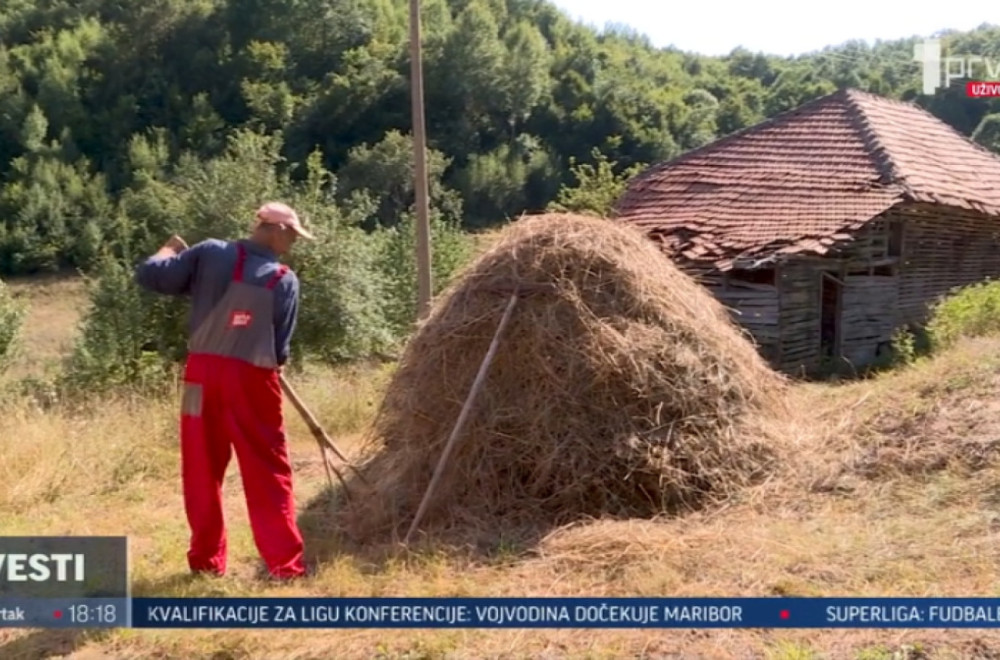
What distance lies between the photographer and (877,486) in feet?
19.3

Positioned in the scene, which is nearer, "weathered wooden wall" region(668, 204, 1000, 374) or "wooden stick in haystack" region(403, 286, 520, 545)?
"wooden stick in haystack" region(403, 286, 520, 545)

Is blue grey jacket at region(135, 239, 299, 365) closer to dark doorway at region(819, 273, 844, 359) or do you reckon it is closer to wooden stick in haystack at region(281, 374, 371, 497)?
wooden stick in haystack at region(281, 374, 371, 497)

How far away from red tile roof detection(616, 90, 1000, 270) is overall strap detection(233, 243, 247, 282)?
9.72 meters

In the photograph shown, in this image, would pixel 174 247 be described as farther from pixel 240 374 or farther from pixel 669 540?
pixel 669 540

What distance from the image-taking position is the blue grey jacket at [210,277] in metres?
4.64

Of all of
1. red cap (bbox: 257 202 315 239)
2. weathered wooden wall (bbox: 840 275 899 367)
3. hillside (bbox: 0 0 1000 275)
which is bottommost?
weathered wooden wall (bbox: 840 275 899 367)

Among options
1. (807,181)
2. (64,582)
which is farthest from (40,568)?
(807,181)

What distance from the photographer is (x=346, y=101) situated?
5378 centimetres

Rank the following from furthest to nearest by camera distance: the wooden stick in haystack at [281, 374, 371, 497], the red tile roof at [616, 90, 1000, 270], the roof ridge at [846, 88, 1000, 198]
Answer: the roof ridge at [846, 88, 1000, 198], the red tile roof at [616, 90, 1000, 270], the wooden stick in haystack at [281, 374, 371, 497]

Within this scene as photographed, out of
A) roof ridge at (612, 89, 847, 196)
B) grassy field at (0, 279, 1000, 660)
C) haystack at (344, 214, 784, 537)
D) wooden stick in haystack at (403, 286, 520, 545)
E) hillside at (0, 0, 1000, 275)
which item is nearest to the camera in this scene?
grassy field at (0, 279, 1000, 660)

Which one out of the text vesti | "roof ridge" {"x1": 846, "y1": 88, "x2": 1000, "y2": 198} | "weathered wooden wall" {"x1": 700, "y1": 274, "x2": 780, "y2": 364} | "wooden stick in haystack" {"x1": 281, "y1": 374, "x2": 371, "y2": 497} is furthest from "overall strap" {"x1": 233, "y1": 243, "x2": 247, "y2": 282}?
"roof ridge" {"x1": 846, "y1": 88, "x2": 1000, "y2": 198}

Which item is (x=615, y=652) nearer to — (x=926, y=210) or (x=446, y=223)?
(x=926, y=210)

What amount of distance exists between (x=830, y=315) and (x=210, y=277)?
11267mm

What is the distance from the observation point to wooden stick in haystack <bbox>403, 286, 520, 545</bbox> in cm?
567
